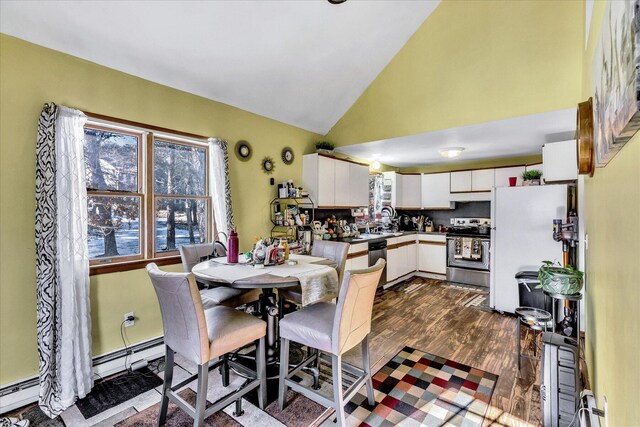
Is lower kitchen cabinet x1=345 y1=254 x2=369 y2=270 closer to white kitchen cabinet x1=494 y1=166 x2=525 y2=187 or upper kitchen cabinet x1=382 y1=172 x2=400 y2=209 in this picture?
upper kitchen cabinet x1=382 y1=172 x2=400 y2=209

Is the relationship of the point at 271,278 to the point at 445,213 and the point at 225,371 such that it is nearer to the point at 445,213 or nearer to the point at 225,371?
the point at 225,371

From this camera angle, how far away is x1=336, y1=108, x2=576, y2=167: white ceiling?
3.28 metres

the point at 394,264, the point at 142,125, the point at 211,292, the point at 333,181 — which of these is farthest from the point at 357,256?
the point at 142,125

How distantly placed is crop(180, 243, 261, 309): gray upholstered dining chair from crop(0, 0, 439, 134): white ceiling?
5.39 feet

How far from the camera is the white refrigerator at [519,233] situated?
3.54m

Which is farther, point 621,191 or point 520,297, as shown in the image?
point 520,297

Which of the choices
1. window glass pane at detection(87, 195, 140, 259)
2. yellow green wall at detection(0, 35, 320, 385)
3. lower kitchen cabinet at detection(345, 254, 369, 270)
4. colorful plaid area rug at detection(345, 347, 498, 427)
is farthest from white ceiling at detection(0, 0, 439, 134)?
colorful plaid area rug at detection(345, 347, 498, 427)

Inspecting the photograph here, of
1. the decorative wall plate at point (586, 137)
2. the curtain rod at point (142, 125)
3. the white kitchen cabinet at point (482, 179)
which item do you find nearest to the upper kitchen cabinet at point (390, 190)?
the white kitchen cabinet at point (482, 179)

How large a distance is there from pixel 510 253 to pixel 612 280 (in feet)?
9.57

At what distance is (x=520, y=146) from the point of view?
174 inches

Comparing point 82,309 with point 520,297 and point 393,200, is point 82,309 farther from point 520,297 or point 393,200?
point 393,200

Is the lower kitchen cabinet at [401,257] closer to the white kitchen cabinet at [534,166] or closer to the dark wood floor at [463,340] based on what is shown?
the dark wood floor at [463,340]

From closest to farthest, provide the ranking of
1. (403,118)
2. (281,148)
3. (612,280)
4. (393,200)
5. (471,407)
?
(612,280) → (471,407) → (403,118) → (281,148) → (393,200)

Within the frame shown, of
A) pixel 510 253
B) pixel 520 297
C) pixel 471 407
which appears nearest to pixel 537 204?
pixel 510 253
